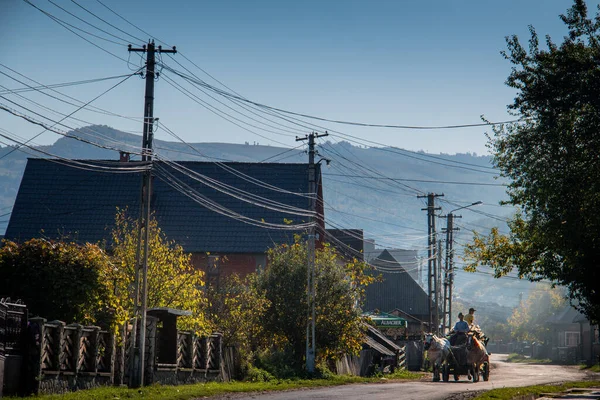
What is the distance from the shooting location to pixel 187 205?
203 ft

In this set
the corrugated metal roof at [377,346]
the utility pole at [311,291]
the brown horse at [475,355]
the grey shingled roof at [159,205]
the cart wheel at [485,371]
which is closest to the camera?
the brown horse at [475,355]

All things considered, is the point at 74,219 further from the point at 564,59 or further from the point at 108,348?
the point at 564,59

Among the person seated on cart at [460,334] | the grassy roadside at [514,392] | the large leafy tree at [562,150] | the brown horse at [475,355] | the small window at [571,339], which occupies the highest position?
the large leafy tree at [562,150]

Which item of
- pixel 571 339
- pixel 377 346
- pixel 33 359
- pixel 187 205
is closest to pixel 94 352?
pixel 33 359

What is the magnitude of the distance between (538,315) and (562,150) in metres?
125

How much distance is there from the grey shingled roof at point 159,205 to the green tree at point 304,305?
14949 millimetres

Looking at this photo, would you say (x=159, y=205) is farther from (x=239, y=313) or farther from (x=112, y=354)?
(x=112, y=354)

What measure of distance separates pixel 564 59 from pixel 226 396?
14515 millimetres

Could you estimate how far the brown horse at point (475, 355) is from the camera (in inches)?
1453

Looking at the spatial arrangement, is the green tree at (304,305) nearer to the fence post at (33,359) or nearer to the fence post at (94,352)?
the fence post at (94,352)

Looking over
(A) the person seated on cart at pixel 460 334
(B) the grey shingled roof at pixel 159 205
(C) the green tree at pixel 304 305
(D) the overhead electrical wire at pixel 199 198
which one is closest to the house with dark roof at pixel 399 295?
(B) the grey shingled roof at pixel 159 205

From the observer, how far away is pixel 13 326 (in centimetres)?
2298

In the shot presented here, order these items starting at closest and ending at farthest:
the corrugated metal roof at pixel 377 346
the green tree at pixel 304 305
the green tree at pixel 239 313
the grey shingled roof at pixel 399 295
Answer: the green tree at pixel 239 313
the green tree at pixel 304 305
the corrugated metal roof at pixel 377 346
the grey shingled roof at pixel 399 295

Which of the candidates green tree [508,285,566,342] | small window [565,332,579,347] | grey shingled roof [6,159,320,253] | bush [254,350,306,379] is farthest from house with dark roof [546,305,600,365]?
bush [254,350,306,379]
